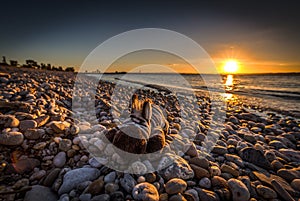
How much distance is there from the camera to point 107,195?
5.41 feet

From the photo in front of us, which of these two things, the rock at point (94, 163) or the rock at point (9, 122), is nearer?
the rock at point (94, 163)

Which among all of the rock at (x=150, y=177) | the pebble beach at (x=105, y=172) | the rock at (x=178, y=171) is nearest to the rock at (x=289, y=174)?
the pebble beach at (x=105, y=172)

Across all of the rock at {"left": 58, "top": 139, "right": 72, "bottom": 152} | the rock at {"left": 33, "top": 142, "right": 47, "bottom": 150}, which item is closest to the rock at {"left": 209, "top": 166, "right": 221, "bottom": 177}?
the rock at {"left": 58, "top": 139, "right": 72, "bottom": 152}

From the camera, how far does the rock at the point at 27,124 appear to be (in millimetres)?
2619

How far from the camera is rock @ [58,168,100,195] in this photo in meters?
1.79

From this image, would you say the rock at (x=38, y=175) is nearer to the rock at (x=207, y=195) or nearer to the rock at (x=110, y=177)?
the rock at (x=110, y=177)

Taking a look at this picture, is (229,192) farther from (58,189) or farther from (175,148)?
(58,189)

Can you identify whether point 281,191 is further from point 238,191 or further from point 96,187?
point 96,187

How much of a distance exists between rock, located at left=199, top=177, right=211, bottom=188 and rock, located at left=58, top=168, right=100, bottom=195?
50.0 inches

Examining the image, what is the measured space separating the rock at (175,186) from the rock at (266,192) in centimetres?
105

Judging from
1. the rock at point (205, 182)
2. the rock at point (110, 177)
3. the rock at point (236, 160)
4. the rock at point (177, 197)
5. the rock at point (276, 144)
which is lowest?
the rock at point (276, 144)

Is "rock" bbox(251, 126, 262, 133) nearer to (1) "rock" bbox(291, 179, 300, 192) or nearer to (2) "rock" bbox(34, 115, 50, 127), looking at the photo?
(1) "rock" bbox(291, 179, 300, 192)

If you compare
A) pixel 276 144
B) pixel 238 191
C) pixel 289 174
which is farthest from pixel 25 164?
pixel 276 144

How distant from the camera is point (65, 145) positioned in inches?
Result: 93.7
